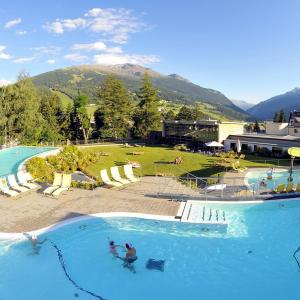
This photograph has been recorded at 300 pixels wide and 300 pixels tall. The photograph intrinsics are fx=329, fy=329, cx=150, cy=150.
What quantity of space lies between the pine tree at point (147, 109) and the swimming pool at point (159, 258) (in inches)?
1507

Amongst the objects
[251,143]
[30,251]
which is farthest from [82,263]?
[251,143]

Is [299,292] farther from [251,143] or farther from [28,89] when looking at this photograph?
[28,89]

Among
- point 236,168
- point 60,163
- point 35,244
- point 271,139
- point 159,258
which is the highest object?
point 271,139

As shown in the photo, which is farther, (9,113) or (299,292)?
(9,113)

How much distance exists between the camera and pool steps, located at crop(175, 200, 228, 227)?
14.2 meters

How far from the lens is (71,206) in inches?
627

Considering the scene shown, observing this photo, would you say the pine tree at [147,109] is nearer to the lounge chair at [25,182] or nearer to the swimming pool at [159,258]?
the lounge chair at [25,182]

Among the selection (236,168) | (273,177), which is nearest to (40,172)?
(236,168)

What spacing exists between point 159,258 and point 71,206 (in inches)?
235

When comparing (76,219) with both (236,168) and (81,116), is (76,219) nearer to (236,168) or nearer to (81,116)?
(236,168)

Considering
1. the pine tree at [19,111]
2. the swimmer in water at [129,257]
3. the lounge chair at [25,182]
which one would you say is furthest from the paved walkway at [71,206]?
the pine tree at [19,111]

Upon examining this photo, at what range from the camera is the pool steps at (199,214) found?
14.2 metres

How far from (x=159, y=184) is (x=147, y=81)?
110ft

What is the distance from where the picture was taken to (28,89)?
138ft
